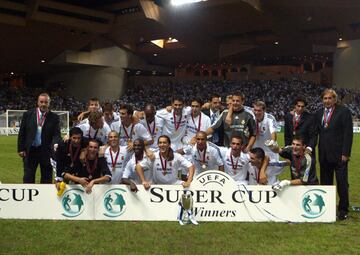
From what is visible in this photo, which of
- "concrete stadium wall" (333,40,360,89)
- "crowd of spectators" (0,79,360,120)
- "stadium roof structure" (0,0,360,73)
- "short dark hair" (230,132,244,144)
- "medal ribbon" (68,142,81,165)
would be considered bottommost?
"medal ribbon" (68,142,81,165)

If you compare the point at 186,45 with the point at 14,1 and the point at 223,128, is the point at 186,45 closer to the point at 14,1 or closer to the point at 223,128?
the point at 14,1

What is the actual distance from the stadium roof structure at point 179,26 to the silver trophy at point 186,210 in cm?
2588

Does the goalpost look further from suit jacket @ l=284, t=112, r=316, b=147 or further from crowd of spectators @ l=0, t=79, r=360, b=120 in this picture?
suit jacket @ l=284, t=112, r=316, b=147

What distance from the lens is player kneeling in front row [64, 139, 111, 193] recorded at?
6.48 m

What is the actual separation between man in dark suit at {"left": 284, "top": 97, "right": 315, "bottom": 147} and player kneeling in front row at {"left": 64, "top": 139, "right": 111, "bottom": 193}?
320 cm

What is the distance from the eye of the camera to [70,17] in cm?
3494

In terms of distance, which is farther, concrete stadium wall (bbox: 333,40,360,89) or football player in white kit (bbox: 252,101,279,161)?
concrete stadium wall (bbox: 333,40,360,89)

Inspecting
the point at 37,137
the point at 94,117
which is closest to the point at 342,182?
the point at 94,117

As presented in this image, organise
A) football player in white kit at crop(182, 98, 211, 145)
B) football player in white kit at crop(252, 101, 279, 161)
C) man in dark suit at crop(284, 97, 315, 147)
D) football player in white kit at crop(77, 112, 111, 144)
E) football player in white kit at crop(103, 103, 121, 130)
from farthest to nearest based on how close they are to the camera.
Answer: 1. football player in white kit at crop(182, 98, 211, 145)
2. football player in white kit at crop(103, 103, 121, 130)
3. football player in white kit at crop(252, 101, 279, 161)
4. man in dark suit at crop(284, 97, 315, 147)
5. football player in white kit at crop(77, 112, 111, 144)

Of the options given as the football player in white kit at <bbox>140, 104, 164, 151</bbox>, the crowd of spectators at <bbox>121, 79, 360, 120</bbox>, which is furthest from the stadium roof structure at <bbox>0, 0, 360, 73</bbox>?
the football player in white kit at <bbox>140, 104, 164, 151</bbox>

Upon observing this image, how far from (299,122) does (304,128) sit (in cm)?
20

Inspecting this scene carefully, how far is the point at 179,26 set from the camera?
37562 millimetres

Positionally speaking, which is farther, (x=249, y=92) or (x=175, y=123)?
(x=249, y=92)

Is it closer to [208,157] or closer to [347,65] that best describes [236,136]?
[208,157]
